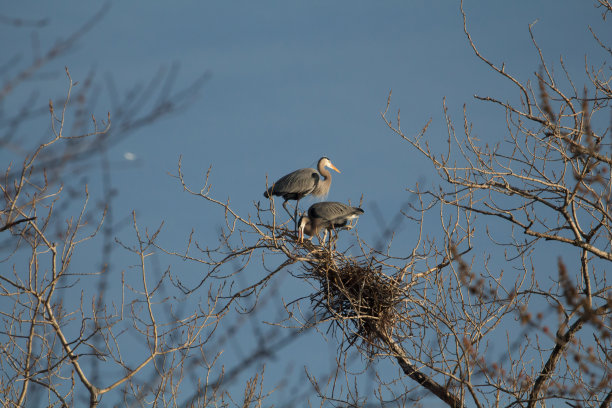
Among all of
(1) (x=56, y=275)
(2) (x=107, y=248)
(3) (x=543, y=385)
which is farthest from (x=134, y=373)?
(3) (x=543, y=385)

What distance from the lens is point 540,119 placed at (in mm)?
5355

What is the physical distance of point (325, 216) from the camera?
32.8ft

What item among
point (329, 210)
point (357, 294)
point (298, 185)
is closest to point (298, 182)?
point (298, 185)

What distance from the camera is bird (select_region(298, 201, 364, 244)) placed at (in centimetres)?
1004

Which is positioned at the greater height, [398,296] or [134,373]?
[398,296]

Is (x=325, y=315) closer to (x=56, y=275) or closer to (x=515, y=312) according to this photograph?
(x=515, y=312)

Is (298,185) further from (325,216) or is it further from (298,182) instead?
(325,216)

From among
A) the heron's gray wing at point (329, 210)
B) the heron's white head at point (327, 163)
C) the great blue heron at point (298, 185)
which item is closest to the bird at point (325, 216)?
the heron's gray wing at point (329, 210)

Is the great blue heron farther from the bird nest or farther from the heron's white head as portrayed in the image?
the bird nest

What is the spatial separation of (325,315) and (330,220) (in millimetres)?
2713

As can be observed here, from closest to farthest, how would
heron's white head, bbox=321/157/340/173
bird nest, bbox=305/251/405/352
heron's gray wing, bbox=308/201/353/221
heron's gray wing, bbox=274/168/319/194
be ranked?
bird nest, bbox=305/251/405/352 < heron's gray wing, bbox=308/201/353/221 < heron's gray wing, bbox=274/168/319/194 < heron's white head, bbox=321/157/340/173

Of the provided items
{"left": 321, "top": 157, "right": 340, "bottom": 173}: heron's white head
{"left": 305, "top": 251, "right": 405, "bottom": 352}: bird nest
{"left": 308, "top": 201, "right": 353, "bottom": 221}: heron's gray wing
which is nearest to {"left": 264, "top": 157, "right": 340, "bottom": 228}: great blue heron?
{"left": 321, "top": 157, "right": 340, "bottom": 173}: heron's white head

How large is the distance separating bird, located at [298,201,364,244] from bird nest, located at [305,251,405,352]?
2.15 meters

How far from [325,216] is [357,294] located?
2.54m
